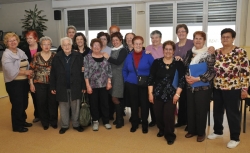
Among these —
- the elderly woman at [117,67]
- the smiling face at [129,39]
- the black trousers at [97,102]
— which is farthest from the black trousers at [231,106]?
the black trousers at [97,102]

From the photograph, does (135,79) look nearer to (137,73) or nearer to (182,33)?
(137,73)

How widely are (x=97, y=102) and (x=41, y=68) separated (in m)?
0.97

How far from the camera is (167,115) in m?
3.00

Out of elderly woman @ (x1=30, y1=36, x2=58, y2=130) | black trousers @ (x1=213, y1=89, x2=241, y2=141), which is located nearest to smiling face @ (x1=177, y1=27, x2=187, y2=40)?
black trousers @ (x1=213, y1=89, x2=241, y2=141)

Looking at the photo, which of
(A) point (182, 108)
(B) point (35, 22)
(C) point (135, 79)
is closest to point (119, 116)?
(C) point (135, 79)

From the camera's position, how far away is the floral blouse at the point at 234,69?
273 centimetres

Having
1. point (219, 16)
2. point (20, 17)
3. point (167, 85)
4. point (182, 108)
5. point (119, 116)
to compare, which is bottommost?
point (119, 116)

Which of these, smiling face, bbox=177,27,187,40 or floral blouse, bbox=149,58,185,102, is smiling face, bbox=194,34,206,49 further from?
smiling face, bbox=177,27,187,40

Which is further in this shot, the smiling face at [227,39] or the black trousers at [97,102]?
the black trousers at [97,102]

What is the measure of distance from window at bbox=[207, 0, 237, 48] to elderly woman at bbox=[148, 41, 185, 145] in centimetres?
405

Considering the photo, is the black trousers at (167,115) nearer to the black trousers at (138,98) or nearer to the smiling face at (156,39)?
the black trousers at (138,98)

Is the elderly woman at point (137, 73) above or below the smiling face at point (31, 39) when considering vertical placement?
below

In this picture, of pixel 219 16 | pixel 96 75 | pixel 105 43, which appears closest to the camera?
pixel 96 75

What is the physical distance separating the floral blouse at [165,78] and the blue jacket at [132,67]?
7.8 inches
